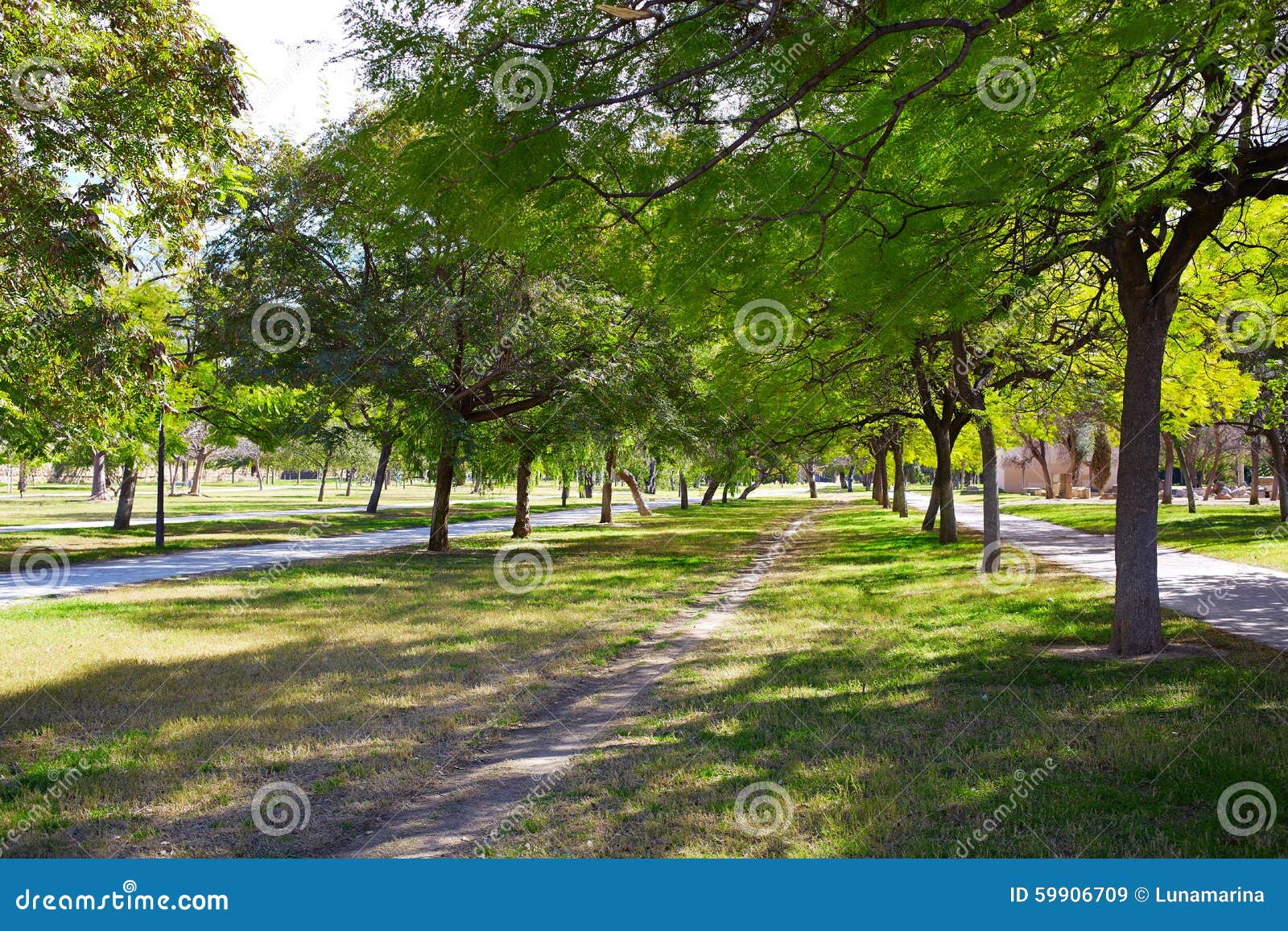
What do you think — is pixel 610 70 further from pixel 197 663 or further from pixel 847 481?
pixel 847 481

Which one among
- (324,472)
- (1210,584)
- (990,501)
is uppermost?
(324,472)

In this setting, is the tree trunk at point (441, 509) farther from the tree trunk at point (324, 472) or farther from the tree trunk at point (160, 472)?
the tree trunk at point (160, 472)

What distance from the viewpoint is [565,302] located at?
17.9m

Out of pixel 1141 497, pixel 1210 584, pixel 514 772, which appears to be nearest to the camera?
pixel 514 772

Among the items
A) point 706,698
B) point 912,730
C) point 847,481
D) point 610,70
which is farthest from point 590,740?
point 847,481

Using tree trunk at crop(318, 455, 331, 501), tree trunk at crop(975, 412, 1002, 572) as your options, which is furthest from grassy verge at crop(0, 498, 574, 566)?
tree trunk at crop(975, 412, 1002, 572)

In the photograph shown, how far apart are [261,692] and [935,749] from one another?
572 cm

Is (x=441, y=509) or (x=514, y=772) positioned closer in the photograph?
(x=514, y=772)

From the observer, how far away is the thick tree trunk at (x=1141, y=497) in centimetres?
838

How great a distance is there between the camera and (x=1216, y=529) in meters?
25.1

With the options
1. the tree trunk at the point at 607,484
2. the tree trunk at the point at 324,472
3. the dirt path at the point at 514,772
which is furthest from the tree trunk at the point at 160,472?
the tree trunk at the point at 607,484

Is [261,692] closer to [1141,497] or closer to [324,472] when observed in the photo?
[1141,497]

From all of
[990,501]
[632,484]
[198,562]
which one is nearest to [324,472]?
[632,484]

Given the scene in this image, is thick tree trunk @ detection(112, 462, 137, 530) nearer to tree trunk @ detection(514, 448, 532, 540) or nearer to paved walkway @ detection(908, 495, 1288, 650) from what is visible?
tree trunk @ detection(514, 448, 532, 540)
